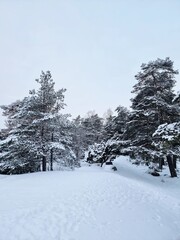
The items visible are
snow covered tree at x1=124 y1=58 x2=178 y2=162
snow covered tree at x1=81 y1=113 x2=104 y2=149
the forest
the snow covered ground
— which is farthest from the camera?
snow covered tree at x1=81 y1=113 x2=104 y2=149

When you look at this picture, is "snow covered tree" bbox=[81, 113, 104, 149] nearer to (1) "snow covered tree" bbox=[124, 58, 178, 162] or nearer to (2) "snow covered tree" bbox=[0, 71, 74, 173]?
(1) "snow covered tree" bbox=[124, 58, 178, 162]

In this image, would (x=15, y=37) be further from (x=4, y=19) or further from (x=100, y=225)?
(x=100, y=225)

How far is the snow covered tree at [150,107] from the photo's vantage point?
16.7 metres

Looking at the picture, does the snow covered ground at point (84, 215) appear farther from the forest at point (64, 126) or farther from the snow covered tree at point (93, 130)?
the snow covered tree at point (93, 130)

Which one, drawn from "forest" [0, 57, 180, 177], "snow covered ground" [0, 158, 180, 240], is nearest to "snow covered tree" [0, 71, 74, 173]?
"forest" [0, 57, 180, 177]

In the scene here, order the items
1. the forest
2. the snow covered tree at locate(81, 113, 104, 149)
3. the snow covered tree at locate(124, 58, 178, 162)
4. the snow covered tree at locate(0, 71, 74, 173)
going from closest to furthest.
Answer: the snow covered tree at locate(0, 71, 74, 173)
the forest
the snow covered tree at locate(124, 58, 178, 162)
the snow covered tree at locate(81, 113, 104, 149)

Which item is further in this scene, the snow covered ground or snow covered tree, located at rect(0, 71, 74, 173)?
snow covered tree, located at rect(0, 71, 74, 173)

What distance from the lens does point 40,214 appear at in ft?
18.0

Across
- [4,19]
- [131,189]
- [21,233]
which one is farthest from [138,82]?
[4,19]

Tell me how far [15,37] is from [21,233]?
132 feet

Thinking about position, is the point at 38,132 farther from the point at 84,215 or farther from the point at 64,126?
the point at 84,215

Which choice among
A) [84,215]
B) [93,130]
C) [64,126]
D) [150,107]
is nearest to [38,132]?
[64,126]

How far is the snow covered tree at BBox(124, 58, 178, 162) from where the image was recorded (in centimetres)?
1669

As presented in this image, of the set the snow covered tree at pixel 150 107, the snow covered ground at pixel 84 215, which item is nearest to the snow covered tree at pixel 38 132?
the snow covered ground at pixel 84 215
